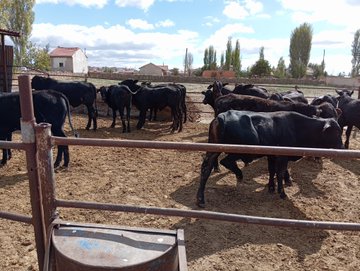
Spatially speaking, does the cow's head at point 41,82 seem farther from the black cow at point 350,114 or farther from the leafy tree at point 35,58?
the leafy tree at point 35,58

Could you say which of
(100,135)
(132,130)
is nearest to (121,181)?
(100,135)

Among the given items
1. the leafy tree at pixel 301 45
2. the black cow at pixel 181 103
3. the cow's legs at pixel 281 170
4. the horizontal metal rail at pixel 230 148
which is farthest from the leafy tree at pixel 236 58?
the horizontal metal rail at pixel 230 148

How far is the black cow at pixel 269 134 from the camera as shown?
4.96 metres

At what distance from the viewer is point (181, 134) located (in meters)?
10.2

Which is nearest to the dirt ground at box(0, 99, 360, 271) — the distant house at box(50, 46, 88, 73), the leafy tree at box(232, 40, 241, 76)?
the leafy tree at box(232, 40, 241, 76)

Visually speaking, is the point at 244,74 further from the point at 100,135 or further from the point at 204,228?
the point at 204,228

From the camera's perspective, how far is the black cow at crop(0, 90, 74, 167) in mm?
6141

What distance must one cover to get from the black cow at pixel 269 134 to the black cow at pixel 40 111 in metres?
3.01

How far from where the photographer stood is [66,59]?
242 feet

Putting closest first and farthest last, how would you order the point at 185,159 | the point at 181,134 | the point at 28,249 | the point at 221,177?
1. the point at 28,249
2. the point at 221,177
3. the point at 185,159
4. the point at 181,134

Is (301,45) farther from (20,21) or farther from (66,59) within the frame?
(20,21)

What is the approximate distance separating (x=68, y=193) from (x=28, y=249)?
160 cm

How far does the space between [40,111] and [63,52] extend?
76342mm

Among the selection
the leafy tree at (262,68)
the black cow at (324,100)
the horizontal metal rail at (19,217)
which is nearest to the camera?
the horizontal metal rail at (19,217)
